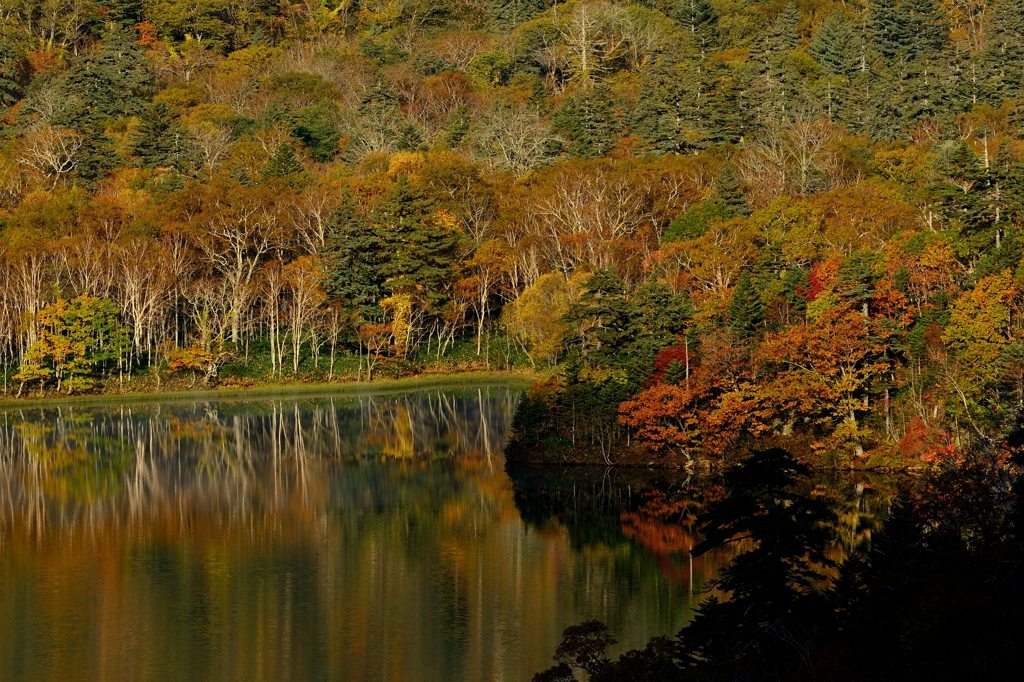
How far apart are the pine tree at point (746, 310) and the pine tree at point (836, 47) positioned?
234 ft

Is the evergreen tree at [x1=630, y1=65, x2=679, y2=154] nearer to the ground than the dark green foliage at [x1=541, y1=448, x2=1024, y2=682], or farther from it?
farther from it

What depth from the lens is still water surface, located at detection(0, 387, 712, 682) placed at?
25.4 m

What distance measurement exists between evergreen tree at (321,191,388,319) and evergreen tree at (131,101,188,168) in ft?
70.2

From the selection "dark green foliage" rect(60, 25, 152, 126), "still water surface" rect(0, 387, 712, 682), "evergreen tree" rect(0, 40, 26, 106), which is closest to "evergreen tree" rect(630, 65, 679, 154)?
"dark green foliage" rect(60, 25, 152, 126)

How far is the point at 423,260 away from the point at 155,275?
53.7 feet

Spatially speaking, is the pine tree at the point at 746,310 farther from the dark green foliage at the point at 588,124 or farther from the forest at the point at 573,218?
the dark green foliage at the point at 588,124

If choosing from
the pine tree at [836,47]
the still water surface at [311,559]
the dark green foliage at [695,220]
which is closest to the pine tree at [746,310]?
the still water surface at [311,559]

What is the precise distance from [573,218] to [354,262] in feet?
46.5

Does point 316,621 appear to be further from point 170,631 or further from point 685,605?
point 685,605

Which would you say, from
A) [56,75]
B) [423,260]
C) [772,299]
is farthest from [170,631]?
[56,75]

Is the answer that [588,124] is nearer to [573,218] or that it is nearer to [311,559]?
[573,218]

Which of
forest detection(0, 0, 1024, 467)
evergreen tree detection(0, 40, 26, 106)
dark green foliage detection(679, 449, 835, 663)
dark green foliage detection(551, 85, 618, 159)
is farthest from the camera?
evergreen tree detection(0, 40, 26, 106)

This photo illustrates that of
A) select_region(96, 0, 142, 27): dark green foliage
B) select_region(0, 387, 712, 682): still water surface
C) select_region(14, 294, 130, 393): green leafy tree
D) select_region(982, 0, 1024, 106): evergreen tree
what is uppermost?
select_region(96, 0, 142, 27): dark green foliage

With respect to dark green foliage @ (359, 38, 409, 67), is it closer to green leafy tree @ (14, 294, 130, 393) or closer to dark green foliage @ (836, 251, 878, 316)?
green leafy tree @ (14, 294, 130, 393)
